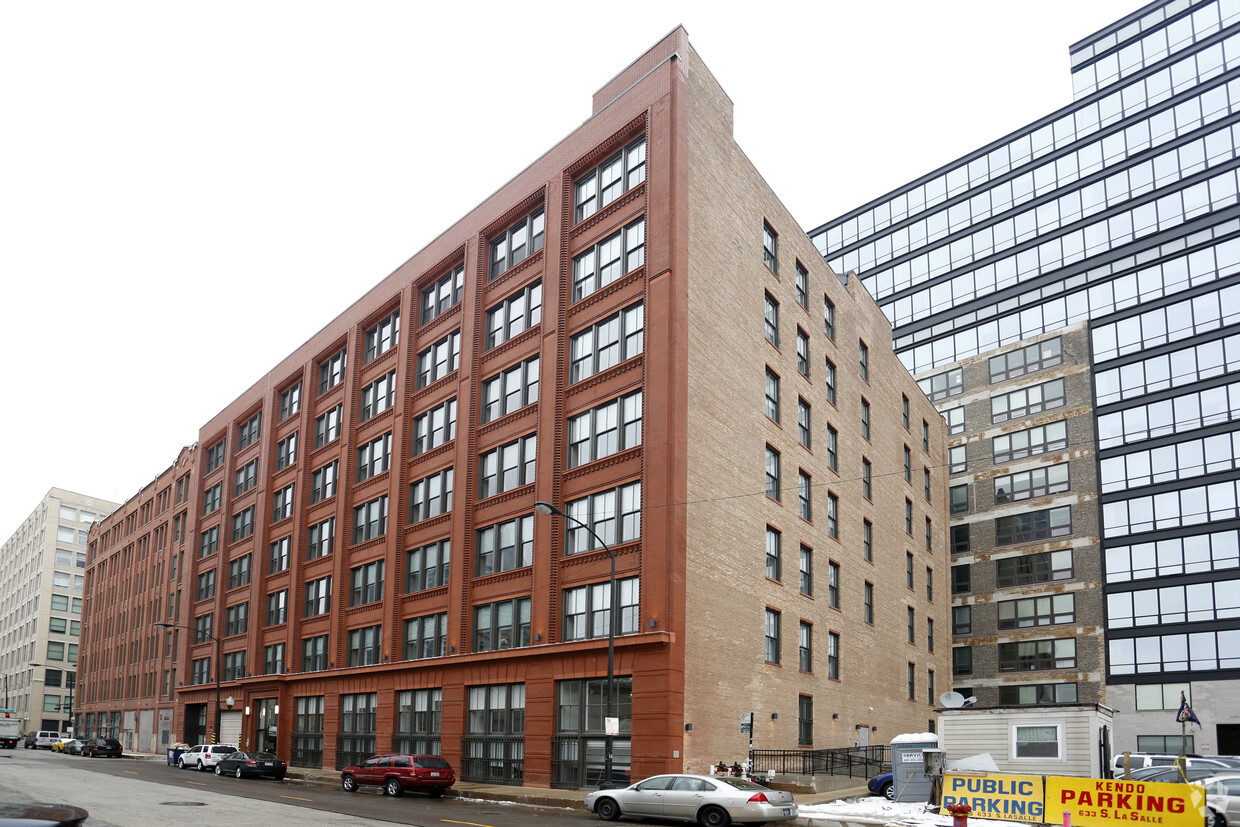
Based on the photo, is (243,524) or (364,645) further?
(243,524)

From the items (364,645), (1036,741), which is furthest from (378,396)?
(1036,741)

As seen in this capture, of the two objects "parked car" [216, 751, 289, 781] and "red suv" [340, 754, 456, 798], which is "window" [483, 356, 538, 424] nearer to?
"red suv" [340, 754, 456, 798]

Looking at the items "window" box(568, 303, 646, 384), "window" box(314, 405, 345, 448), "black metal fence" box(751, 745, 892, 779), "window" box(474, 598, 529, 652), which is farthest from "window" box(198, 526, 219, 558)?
"black metal fence" box(751, 745, 892, 779)

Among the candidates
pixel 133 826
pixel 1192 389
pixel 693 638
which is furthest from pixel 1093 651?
pixel 133 826

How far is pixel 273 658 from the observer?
5956 cm

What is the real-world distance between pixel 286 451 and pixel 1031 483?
47.9 metres

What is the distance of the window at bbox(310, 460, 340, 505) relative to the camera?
57500 mm

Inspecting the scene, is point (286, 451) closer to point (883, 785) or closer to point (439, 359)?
point (439, 359)

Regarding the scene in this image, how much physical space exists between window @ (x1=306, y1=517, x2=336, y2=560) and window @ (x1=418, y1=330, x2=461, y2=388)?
1068 cm

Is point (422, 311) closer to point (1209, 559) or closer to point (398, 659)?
point (398, 659)

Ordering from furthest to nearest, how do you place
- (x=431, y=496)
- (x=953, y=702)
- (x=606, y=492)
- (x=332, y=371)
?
(x=332, y=371)
(x=431, y=496)
(x=606, y=492)
(x=953, y=702)

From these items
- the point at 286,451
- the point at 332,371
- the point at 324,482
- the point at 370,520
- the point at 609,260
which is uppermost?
the point at 332,371

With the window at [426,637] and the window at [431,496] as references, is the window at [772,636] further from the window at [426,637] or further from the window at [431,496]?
the window at [431,496]

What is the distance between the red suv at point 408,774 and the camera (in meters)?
35.4
